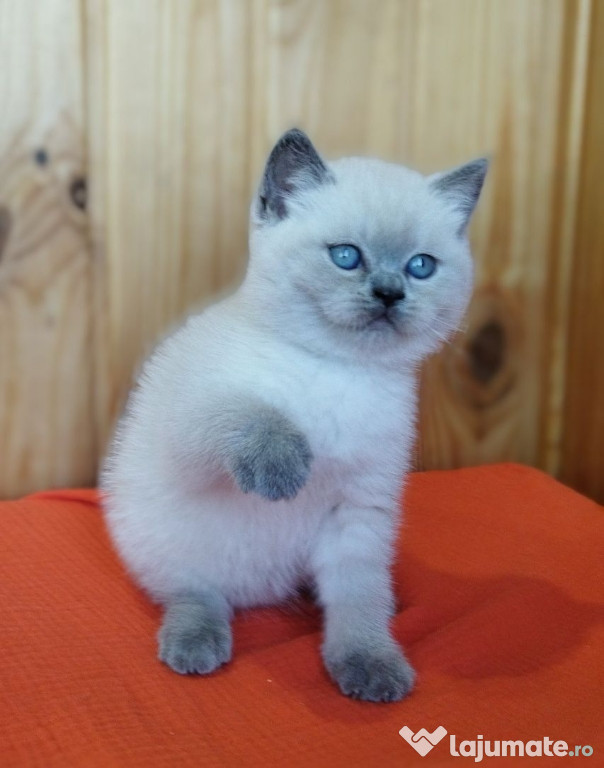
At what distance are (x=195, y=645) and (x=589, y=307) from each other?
3.39 feet

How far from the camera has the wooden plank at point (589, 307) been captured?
1.49 metres

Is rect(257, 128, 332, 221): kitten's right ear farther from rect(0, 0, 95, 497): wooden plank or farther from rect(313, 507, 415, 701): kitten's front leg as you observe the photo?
rect(0, 0, 95, 497): wooden plank

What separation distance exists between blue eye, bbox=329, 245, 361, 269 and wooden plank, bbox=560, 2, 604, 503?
2.52 feet

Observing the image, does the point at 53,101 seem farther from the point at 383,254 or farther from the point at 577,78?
the point at 577,78

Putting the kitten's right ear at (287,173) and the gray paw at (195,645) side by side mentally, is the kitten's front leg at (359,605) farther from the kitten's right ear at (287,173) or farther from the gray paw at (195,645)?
the kitten's right ear at (287,173)

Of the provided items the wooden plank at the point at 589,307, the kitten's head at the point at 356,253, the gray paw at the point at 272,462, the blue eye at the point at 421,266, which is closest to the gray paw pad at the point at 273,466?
the gray paw at the point at 272,462

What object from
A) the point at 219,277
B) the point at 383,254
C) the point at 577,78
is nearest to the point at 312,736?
the point at 383,254

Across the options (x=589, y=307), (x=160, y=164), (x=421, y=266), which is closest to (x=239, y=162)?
(x=160, y=164)

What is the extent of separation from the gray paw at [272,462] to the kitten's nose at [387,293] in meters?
0.18

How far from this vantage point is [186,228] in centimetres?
140

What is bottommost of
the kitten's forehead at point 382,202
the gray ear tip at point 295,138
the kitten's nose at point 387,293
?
the kitten's nose at point 387,293

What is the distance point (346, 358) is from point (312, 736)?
0.40 meters

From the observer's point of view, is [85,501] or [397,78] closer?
[85,501]

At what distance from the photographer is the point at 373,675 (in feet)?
2.78
